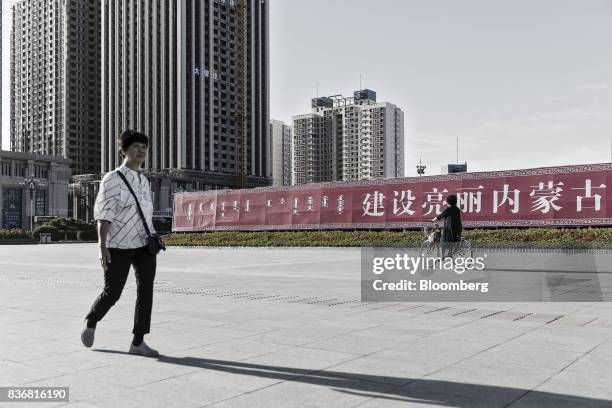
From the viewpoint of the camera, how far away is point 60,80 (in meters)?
142

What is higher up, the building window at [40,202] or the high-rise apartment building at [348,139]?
the high-rise apartment building at [348,139]

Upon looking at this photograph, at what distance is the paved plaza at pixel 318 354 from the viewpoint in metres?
3.81

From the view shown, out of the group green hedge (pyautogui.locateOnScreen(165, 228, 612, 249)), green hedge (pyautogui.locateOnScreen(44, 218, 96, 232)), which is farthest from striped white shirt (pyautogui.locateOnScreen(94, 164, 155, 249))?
green hedge (pyautogui.locateOnScreen(44, 218, 96, 232))

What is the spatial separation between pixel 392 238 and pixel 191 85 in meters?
101

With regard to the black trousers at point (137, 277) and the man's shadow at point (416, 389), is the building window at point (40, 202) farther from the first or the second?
the man's shadow at point (416, 389)

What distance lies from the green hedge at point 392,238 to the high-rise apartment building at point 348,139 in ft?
409

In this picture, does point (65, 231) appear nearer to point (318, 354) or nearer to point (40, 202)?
point (40, 202)

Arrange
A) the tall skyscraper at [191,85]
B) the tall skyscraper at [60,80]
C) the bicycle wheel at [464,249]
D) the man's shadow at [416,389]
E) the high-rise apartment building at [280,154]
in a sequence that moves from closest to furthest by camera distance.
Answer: the man's shadow at [416,389], the bicycle wheel at [464,249], the tall skyscraper at [191,85], the tall skyscraper at [60,80], the high-rise apartment building at [280,154]

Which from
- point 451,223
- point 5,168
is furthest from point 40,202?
point 451,223

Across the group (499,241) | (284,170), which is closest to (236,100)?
(284,170)

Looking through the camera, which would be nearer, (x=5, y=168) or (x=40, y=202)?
(x=5, y=168)

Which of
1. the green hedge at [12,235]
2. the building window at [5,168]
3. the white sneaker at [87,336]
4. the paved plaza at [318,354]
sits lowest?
the green hedge at [12,235]

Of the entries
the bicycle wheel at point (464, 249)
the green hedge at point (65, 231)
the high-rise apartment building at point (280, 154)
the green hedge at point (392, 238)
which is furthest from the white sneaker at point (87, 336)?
the high-rise apartment building at point (280, 154)

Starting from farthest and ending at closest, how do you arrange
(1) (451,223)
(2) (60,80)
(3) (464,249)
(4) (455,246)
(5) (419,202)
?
(2) (60,80), (5) (419,202), (3) (464,249), (4) (455,246), (1) (451,223)
